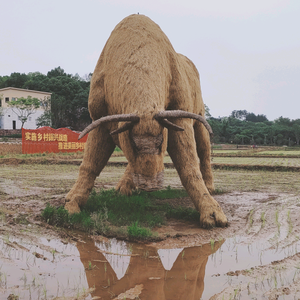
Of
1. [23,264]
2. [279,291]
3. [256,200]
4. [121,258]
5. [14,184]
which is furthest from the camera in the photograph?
[14,184]

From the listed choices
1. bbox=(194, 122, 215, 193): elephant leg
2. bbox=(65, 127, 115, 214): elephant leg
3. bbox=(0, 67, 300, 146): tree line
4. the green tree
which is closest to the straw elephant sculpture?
bbox=(65, 127, 115, 214): elephant leg

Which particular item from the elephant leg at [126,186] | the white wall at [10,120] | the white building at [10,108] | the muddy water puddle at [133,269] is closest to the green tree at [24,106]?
the white wall at [10,120]

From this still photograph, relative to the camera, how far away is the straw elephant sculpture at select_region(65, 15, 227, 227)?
4.12 metres

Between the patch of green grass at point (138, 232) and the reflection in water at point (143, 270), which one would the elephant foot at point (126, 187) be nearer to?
the patch of green grass at point (138, 232)

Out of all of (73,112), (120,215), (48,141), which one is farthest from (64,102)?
(120,215)

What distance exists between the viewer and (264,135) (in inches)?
2453

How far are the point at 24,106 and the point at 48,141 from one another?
90.3ft

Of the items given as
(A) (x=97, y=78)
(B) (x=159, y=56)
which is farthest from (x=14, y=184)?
(B) (x=159, y=56)

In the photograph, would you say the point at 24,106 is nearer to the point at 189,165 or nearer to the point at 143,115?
the point at 189,165

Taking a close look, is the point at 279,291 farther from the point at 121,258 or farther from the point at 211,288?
the point at 121,258

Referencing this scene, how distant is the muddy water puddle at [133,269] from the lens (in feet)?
8.55

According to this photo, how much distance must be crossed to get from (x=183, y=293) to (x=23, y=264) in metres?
1.52

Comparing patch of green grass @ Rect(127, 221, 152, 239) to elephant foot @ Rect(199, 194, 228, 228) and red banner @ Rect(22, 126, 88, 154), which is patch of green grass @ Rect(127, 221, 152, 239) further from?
red banner @ Rect(22, 126, 88, 154)

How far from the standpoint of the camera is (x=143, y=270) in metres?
3.11
